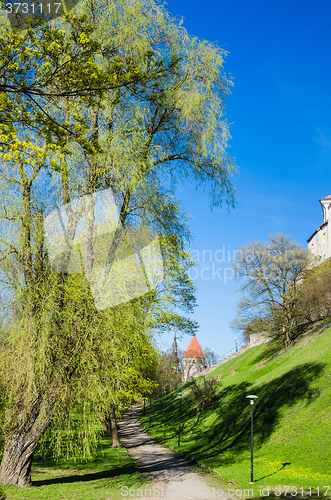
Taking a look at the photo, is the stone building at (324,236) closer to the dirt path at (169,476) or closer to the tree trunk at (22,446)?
the dirt path at (169,476)

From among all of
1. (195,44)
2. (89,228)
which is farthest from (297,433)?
(195,44)

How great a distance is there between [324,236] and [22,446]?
4587cm

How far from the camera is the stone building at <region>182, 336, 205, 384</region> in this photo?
59.6 meters

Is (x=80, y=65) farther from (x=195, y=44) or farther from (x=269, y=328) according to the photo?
(x=269, y=328)

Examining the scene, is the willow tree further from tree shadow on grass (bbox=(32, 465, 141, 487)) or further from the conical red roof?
the conical red roof

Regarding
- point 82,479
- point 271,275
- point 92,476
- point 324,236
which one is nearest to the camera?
point 82,479

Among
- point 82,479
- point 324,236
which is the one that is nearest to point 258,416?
point 82,479

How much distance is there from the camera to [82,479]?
9906mm

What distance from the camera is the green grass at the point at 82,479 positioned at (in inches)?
277

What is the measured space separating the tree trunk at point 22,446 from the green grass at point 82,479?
285 mm

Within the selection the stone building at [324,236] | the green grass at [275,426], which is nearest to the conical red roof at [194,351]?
the stone building at [324,236]

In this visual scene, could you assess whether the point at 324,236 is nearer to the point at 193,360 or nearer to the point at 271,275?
the point at 271,275

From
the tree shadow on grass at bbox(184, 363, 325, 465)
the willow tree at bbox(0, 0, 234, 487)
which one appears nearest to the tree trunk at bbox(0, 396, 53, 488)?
the willow tree at bbox(0, 0, 234, 487)

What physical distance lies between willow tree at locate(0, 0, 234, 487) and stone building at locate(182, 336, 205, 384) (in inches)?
2092
